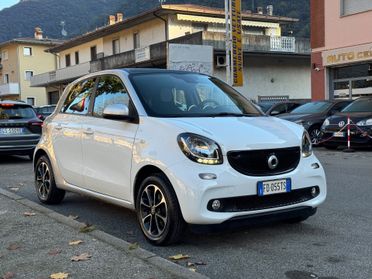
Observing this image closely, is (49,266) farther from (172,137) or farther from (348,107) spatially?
(348,107)

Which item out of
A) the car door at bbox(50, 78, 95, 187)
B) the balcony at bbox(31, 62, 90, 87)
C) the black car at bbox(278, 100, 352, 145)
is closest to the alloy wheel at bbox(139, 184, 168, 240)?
the car door at bbox(50, 78, 95, 187)

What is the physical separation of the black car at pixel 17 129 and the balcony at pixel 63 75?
25651 mm

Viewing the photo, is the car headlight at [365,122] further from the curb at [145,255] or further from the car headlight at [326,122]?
the curb at [145,255]

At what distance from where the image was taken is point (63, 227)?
569 cm

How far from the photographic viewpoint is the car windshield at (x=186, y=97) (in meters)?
5.55

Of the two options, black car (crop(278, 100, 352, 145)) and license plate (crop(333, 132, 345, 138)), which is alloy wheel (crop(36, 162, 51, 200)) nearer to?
license plate (crop(333, 132, 345, 138))

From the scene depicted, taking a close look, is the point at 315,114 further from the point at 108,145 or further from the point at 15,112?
the point at 108,145

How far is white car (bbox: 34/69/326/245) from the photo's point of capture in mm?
4766

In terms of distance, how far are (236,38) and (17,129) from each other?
9.80 m

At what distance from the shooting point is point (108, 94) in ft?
20.2

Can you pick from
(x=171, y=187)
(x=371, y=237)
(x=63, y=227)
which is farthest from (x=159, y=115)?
(x=371, y=237)

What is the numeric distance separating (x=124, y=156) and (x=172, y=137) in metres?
0.77

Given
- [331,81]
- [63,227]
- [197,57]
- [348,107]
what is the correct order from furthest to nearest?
1. [331,81]
2. [197,57]
3. [348,107]
4. [63,227]

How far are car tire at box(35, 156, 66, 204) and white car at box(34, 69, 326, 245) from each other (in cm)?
74
